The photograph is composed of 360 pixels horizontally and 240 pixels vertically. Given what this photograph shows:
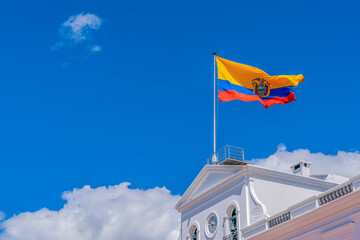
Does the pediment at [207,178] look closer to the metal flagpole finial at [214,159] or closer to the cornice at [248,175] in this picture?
the cornice at [248,175]

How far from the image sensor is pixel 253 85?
96.4 feet

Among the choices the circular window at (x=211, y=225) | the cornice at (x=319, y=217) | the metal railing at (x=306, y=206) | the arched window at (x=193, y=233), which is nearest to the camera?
the cornice at (x=319, y=217)

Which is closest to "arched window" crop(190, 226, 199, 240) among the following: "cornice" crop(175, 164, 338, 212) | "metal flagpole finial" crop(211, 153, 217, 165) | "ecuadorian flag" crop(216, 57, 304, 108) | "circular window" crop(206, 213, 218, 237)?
"circular window" crop(206, 213, 218, 237)

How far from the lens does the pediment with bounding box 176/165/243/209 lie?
29.3m

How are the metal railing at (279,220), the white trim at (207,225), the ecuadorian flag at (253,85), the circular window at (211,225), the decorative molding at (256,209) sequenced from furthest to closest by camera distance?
the circular window at (211,225)
the white trim at (207,225)
the ecuadorian flag at (253,85)
the decorative molding at (256,209)
the metal railing at (279,220)

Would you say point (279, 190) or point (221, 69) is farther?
point (221, 69)

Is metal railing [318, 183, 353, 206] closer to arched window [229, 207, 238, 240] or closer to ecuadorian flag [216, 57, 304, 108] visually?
arched window [229, 207, 238, 240]

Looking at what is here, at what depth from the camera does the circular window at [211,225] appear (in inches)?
1152

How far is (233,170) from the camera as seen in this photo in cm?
2889

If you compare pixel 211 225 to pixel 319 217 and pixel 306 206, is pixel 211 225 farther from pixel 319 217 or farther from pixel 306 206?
pixel 319 217

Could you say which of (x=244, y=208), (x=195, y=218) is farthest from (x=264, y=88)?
(x=195, y=218)

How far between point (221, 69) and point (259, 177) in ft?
22.2

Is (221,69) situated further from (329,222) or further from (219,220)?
(329,222)

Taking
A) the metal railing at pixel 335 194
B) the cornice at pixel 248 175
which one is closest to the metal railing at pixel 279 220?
the metal railing at pixel 335 194
